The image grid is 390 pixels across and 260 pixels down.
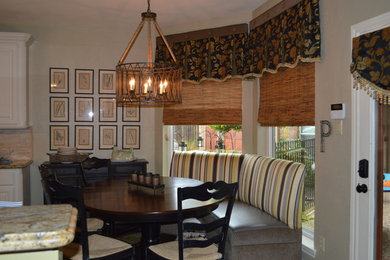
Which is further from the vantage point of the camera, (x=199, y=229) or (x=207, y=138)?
(x=207, y=138)

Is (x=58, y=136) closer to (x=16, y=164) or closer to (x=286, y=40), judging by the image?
(x=16, y=164)

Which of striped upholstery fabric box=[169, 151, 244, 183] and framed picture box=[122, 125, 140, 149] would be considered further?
framed picture box=[122, 125, 140, 149]

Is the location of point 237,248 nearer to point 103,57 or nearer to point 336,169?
point 336,169

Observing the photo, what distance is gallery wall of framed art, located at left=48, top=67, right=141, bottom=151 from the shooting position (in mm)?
4777

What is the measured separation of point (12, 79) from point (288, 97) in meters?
3.30

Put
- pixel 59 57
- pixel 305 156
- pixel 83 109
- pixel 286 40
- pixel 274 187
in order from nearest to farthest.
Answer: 1. pixel 274 187
2. pixel 286 40
3. pixel 305 156
4. pixel 59 57
5. pixel 83 109

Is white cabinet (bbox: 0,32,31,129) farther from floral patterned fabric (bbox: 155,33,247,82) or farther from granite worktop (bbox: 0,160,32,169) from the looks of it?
floral patterned fabric (bbox: 155,33,247,82)

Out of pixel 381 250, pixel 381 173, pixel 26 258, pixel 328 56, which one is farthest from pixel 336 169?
pixel 26 258

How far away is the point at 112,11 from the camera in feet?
13.7

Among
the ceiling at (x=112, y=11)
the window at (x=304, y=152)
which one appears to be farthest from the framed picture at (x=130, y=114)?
the window at (x=304, y=152)

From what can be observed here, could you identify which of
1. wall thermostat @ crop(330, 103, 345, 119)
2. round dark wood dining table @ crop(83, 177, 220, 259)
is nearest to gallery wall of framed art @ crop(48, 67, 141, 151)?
round dark wood dining table @ crop(83, 177, 220, 259)

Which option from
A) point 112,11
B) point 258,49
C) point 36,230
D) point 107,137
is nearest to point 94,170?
point 107,137

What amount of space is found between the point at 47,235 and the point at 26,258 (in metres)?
0.16

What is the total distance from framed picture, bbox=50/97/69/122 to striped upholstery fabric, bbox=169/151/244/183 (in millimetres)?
1680
